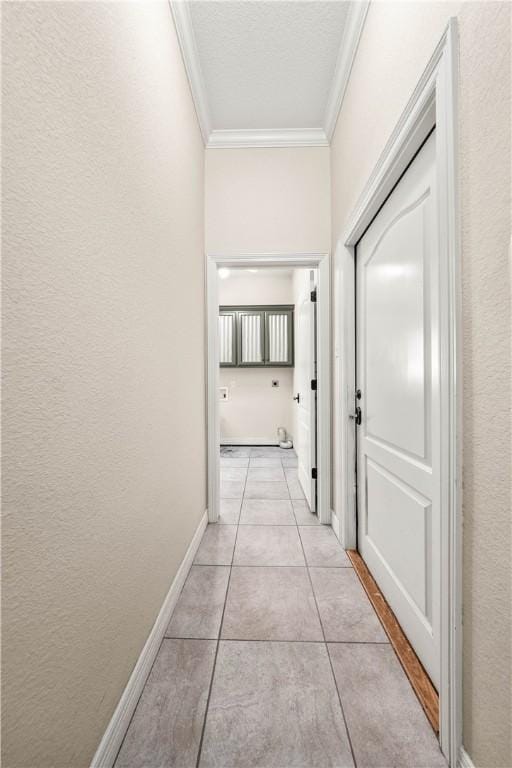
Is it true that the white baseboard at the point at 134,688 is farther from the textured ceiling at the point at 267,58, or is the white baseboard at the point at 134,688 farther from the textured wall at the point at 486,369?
the textured ceiling at the point at 267,58

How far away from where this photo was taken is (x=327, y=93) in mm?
2174

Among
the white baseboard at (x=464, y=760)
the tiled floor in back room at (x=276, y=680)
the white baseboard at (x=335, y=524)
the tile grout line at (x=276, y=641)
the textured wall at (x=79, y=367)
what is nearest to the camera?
the textured wall at (x=79, y=367)

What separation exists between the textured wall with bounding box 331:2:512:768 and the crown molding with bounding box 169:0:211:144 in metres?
1.36

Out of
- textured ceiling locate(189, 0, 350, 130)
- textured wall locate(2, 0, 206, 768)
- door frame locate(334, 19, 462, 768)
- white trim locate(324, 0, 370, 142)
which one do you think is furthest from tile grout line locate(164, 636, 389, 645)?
textured ceiling locate(189, 0, 350, 130)

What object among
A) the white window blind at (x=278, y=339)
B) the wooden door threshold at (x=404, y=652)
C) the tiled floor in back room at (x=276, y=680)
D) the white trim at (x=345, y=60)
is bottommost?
the tiled floor in back room at (x=276, y=680)

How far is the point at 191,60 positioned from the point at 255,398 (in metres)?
4.11

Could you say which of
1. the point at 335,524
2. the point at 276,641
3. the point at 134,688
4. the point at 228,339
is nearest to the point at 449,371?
the point at 276,641

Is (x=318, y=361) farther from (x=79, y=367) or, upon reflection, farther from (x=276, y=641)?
(x=79, y=367)

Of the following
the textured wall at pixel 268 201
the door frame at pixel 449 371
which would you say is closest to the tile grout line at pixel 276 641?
the door frame at pixel 449 371

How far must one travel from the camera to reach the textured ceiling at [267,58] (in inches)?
66.7

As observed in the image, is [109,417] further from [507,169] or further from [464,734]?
[464,734]

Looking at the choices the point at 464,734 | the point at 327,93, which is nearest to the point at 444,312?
the point at 464,734

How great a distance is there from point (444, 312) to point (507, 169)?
0.33 metres

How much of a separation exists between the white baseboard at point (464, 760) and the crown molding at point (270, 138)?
10.6ft
